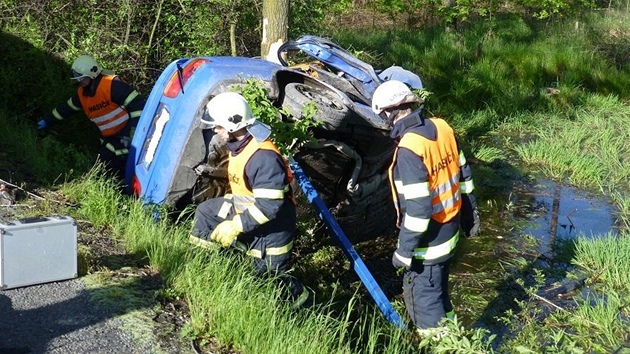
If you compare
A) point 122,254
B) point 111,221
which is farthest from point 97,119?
point 122,254

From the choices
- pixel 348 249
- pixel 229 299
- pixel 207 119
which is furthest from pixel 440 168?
pixel 207 119

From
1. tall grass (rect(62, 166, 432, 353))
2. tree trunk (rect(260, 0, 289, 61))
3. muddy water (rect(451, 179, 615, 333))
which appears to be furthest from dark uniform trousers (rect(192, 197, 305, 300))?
tree trunk (rect(260, 0, 289, 61))

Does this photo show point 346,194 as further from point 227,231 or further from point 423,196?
point 423,196

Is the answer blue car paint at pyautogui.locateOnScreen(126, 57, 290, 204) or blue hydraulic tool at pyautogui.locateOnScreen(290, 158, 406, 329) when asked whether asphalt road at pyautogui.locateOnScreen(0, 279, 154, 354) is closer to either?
blue car paint at pyautogui.locateOnScreen(126, 57, 290, 204)

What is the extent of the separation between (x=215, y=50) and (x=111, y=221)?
344 centimetres

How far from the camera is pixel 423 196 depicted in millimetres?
4715

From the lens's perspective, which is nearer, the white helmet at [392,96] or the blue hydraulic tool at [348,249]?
the white helmet at [392,96]

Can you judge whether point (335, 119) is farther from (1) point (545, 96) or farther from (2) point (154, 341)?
(1) point (545, 96)

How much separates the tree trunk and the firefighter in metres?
2.91

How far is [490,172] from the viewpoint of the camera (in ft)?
31.0

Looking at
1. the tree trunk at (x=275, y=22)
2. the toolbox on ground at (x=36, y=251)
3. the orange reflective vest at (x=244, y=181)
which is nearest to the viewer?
the toolbox on ground at (x=36, y=251)

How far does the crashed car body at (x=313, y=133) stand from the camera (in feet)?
18.8

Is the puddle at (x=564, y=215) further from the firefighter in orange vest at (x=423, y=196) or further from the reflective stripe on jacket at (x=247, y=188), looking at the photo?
the reflective stripe on jacket at (x=247, y=188)

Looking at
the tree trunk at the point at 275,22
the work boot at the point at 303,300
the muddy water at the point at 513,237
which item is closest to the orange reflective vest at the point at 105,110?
the tree trunk at the point at 275,22
